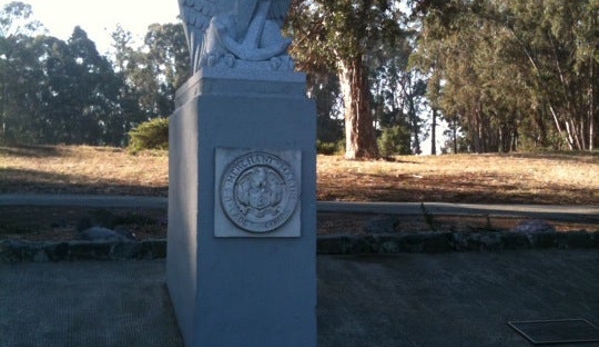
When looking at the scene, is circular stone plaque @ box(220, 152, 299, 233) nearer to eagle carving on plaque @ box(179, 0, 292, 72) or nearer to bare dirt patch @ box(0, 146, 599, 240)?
eagle carving on plaque @ box(179, 0, 292, 72)

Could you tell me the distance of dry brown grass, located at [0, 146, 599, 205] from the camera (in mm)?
15531

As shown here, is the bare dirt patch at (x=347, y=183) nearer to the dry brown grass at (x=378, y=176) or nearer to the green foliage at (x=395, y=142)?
the dry brown grass at (x=378, y=176)

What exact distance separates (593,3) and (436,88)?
23.3 m

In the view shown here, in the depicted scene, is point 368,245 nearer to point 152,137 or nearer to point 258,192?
point 258,192

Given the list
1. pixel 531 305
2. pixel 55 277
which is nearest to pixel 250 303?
pixel 55 277

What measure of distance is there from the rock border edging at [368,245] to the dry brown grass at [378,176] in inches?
260

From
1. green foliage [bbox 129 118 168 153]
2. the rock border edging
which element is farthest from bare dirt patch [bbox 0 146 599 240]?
green foliage [bbox 129 118 168 153]

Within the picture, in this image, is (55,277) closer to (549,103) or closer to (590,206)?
(590,206)

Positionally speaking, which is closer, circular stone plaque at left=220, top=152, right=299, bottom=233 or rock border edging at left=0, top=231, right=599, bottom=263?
circular stone plaque at left=220, top=152, right=299, bottom=233

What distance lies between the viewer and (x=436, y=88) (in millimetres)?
47031

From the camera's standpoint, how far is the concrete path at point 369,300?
5.67 metres

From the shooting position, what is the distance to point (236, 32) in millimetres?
5438

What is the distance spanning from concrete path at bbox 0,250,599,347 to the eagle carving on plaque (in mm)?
2049

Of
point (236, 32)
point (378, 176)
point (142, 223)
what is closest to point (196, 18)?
point (236, 32)
